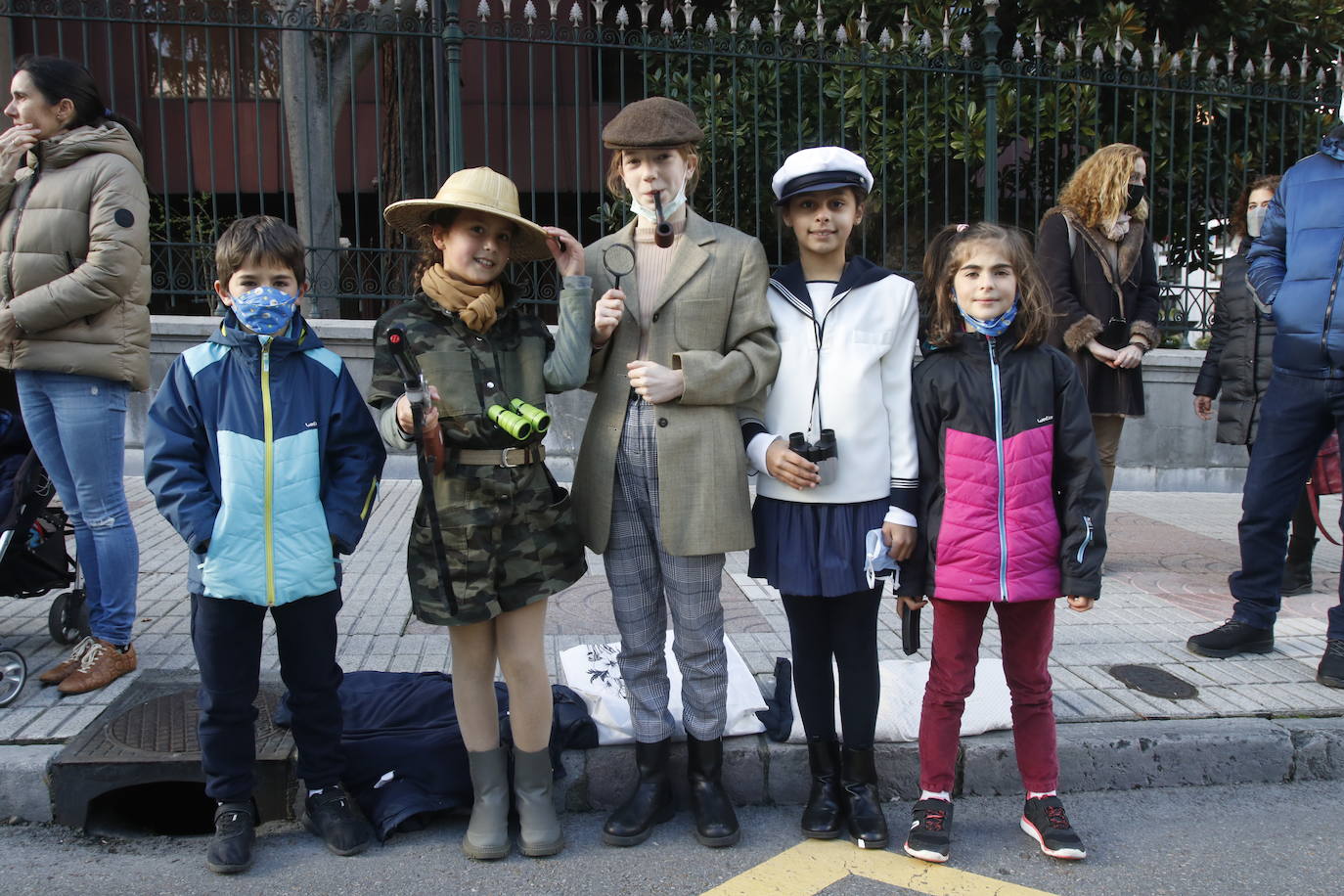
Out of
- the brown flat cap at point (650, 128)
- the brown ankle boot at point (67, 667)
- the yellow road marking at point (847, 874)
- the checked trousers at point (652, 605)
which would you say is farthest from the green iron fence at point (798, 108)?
the yellow road marking at point (847, 874)

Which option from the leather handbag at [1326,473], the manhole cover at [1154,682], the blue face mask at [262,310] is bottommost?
Result: the manhole cover at [1154,682]

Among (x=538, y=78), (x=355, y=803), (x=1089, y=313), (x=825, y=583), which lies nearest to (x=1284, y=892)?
(x=825, y=583)

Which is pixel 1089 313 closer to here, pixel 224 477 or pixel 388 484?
pixel 224 477

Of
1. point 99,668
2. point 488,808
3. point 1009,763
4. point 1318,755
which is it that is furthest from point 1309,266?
point 99,668

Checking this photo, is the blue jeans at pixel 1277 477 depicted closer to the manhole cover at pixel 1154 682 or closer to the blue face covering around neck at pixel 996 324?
the manhole cover at pixel 1154 682

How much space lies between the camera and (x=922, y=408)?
292cm

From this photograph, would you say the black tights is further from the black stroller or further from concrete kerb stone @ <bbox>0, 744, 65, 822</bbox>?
the black stroller

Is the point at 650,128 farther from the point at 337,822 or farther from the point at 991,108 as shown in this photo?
the point at 991,108

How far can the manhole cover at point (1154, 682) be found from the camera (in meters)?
3.88

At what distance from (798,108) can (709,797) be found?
19.4 ft

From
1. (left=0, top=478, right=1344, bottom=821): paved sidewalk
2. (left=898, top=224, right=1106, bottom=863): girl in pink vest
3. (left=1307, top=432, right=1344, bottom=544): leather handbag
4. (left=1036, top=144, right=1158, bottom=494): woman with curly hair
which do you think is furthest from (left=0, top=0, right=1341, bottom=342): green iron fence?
(left=898, top=224, right=1106, bottom=863): girl in pink vest

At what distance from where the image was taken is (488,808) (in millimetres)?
2906

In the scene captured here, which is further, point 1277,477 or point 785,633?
point 785,633

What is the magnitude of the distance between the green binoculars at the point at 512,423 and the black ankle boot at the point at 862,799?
1.29 meters
